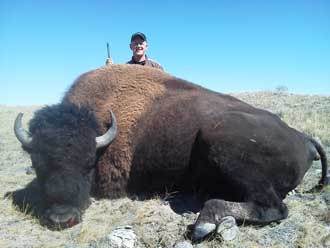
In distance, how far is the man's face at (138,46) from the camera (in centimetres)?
856

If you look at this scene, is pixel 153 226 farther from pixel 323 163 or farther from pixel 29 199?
pixel 323 163

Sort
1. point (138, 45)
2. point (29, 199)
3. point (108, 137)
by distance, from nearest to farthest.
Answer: point (108, 137)
point (29, 199)
point (138, 45)

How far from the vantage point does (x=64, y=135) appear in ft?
15.7

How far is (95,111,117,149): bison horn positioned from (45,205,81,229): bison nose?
36.9 inches

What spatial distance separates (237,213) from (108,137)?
192 cm

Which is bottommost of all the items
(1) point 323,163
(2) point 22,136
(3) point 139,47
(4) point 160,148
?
(1) point 323,163

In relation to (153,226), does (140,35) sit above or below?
above

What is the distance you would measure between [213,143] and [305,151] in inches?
50.9

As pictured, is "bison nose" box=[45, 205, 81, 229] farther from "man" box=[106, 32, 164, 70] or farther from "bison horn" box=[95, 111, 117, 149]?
"man" box=[106, 32, 164, 70]

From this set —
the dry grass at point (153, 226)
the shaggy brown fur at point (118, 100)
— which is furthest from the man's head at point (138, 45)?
the dry grass at point (153, 226)

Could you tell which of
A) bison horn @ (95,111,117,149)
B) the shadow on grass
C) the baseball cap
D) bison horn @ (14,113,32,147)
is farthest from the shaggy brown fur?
the baseball cap

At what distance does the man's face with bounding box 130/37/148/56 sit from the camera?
8.56 meters

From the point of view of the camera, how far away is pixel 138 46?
28.2 feet

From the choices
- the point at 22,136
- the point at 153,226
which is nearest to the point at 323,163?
the point at 153,226
